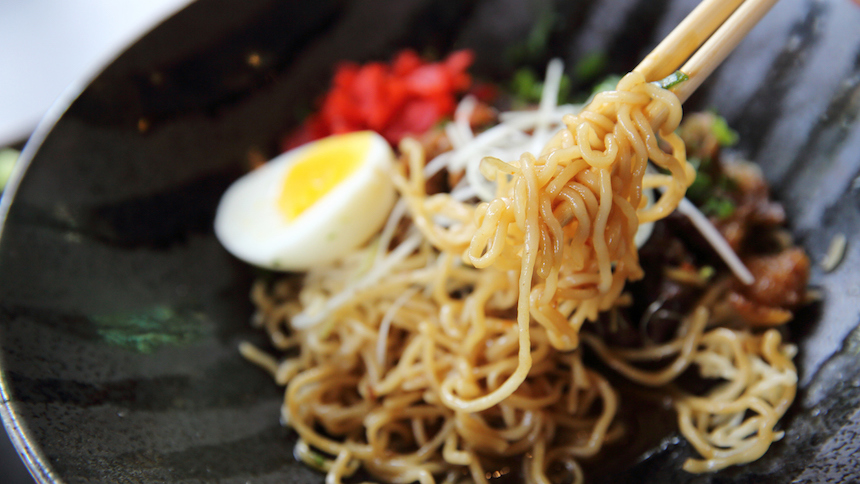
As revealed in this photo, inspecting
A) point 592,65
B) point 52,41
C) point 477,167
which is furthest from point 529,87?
point 52,41

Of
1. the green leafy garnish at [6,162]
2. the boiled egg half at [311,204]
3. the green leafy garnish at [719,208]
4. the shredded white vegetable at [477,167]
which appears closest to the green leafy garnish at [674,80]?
the shredded white vegetable at [477,167]

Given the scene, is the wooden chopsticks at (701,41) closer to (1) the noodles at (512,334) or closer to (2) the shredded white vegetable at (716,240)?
(1) the noodles at (512,334)

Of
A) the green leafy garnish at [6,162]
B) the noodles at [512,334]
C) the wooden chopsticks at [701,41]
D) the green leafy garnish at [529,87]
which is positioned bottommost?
the noodles at [512,334]

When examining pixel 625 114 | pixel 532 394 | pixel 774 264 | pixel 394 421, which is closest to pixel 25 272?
pixel 394 421

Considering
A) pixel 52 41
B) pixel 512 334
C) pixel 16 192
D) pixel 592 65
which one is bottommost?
pixel 512 334

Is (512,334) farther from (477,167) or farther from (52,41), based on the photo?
(52,41)
